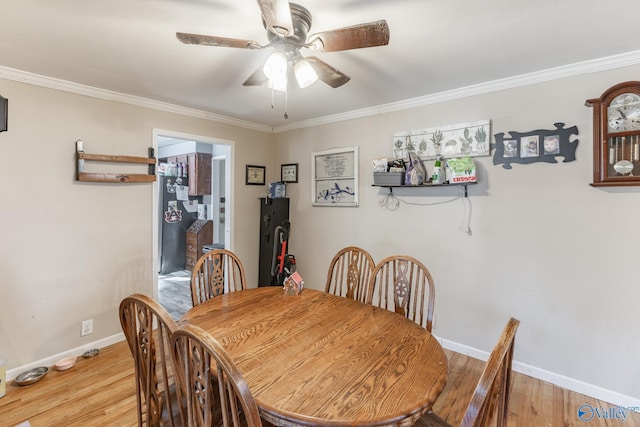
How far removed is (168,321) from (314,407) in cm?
58

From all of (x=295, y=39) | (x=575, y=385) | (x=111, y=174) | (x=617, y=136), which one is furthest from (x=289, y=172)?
(x=575, y=385)

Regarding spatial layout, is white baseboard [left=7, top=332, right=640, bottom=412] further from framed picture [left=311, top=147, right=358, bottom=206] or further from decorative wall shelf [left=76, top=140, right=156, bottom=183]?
framed picture [left=311, top=147, right=358, bottom=206]

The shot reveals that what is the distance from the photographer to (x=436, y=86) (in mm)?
2508

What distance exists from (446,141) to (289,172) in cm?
195

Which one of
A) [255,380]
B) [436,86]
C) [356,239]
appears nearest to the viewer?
[255,380]

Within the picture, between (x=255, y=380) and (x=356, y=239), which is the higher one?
(x=356, y=239)

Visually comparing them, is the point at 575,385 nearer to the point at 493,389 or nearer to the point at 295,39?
the point at 493,389

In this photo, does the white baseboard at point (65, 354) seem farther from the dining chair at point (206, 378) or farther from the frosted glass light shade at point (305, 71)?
the frosted glass light shade at point (305, 71)

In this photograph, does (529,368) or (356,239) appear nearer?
(529,368)

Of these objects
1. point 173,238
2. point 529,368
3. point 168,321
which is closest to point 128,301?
point 168,321

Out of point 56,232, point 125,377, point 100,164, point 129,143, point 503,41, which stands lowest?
point 125,377

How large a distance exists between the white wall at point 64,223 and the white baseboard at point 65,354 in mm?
32

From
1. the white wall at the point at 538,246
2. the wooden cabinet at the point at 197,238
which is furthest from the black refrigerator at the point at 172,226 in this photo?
the white wall at the point at 538,246

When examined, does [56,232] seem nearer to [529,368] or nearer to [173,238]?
[173,238]
